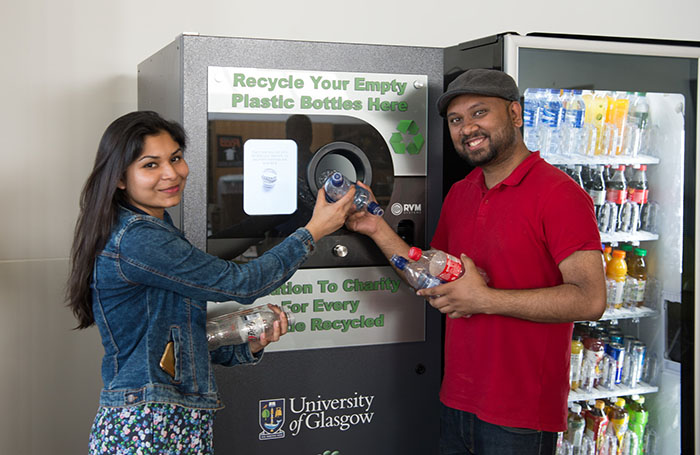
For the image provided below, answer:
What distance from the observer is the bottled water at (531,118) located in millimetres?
2471

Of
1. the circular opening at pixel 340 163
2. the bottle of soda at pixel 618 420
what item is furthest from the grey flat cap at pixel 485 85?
the bottle of soda at pixel 618 420

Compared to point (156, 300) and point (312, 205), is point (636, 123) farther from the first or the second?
point (156, 300)

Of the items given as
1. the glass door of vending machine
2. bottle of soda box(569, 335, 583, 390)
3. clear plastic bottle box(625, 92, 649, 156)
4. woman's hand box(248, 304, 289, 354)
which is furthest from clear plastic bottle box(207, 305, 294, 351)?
clear plastic bottle box(625, 92, 649, 156)

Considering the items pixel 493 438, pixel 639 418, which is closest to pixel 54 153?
pixel 493 438

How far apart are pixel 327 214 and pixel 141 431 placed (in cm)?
76

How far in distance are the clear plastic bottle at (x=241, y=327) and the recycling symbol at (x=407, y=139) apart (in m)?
0.69

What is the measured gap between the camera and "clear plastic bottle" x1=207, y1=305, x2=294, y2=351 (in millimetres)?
1881

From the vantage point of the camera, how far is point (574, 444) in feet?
8.93

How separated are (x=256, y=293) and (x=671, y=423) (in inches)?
81.0

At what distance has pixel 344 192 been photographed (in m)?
2.04

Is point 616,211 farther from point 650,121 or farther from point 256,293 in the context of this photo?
point 256,293

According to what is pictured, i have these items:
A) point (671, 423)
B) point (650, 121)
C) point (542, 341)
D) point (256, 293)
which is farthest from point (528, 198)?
point (671, 423)

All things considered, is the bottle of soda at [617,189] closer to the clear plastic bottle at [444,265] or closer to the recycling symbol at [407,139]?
the recycling symbol at [407,139]

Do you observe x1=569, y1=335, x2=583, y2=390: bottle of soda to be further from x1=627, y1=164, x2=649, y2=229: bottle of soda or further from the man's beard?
the man's beard
